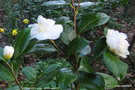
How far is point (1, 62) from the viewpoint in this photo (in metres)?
0.64

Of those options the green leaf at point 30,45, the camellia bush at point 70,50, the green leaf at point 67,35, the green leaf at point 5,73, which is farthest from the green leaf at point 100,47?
the green leaf at point 5,73

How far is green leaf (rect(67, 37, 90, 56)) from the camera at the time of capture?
0.62 meters

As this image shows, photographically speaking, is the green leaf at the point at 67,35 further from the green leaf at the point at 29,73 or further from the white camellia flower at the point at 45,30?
the green leaf at the point at 29,73

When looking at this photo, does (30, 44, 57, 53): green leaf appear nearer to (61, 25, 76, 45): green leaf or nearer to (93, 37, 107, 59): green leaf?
(61, 25, 76, 45): green leaf

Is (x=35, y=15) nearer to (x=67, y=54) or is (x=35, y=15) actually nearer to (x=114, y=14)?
(x=114, y=14)

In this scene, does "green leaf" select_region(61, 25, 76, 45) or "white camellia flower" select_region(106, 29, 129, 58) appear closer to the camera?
"white camellia flower" select_region(106, 29, 129, 58)

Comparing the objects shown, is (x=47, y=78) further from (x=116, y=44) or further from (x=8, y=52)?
(x=116, y=44)

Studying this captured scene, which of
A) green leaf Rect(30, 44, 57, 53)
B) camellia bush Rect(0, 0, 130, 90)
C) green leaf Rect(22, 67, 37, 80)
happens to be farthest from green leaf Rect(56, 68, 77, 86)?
green leaf Rect(22, 67, 37, 80)

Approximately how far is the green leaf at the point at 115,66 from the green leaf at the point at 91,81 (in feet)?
0.38

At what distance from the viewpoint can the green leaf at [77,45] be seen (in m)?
0.62

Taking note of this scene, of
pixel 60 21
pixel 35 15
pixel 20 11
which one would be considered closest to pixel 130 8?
pixel 35 15

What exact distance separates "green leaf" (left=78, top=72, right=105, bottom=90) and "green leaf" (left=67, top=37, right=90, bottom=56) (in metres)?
0.12

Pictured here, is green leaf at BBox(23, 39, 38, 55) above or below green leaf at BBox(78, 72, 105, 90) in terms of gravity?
above

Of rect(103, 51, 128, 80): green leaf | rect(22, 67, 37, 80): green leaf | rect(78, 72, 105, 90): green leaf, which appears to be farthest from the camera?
rect(22, 67, 37, 80): green leaf
